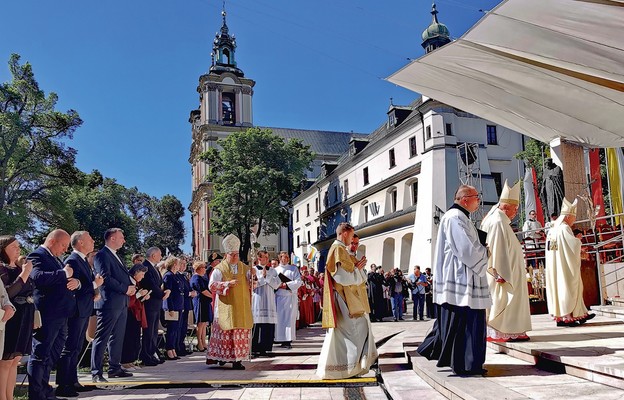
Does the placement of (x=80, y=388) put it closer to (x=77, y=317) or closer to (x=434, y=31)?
(x=77, y=317)

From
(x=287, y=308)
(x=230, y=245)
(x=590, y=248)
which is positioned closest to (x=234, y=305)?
(x=230, y=245)

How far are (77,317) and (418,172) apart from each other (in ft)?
90.1

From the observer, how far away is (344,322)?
6617mm

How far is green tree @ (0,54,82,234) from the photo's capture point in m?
31.1

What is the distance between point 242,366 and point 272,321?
1737 mm

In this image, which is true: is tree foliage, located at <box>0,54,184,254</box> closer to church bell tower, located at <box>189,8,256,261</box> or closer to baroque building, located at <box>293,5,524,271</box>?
baroque building, located at <box>293,5,524,271</box>

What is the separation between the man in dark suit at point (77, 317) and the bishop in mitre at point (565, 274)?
6702mm

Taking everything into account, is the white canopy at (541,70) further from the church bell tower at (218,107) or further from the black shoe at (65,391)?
the church bell tower at (218,107)

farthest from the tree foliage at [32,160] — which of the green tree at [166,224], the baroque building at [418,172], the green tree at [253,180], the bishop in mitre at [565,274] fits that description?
the green tree at [166,224]

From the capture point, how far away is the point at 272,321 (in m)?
9.84

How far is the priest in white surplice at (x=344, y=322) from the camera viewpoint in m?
6.49

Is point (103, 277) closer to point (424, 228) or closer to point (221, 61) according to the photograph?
point (424, 228)

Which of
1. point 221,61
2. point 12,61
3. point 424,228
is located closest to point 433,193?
point 424,228

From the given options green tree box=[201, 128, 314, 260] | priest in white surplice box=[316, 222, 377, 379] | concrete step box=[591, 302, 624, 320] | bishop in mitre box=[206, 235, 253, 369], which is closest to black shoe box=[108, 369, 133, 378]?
bishop in mitre box=[206, 235, 253, 369]
